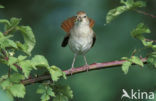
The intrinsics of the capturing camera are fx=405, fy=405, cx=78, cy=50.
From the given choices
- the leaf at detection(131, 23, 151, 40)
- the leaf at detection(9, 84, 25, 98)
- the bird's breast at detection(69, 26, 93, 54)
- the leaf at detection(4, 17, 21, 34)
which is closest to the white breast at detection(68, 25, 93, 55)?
the bird's breast at detection(69, 26, 93, 54)

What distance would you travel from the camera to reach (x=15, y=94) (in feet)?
6.06

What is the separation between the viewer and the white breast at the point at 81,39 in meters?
3.65

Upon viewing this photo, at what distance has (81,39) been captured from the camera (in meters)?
3.67

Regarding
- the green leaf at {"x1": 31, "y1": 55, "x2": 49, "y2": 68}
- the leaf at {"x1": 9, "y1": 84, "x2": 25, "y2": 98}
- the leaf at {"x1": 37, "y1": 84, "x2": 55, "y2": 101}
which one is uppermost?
the green leaf at {"x1": 31, "y1": 55, "x2": 49, "y2": 68}

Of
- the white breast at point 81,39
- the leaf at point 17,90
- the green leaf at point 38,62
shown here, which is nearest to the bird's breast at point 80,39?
the white breast at point 81,39

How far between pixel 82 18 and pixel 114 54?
4.04 feet

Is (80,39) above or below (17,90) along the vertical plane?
above

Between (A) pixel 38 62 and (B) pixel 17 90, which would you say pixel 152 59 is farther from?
(B) pixel 17 90

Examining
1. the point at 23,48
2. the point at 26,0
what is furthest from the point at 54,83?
the point at 26,0

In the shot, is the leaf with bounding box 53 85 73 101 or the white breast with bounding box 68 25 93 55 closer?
the leaf with bounding box 53 85 73 101

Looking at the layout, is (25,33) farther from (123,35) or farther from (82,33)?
(123,35)

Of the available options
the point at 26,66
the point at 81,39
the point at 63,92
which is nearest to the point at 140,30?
the point at 63,92

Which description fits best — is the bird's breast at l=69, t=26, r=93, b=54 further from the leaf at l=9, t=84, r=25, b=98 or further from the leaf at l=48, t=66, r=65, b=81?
the leaf at l=9, t=84, r=25, b=98

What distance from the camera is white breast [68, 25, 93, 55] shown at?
3.65 m
